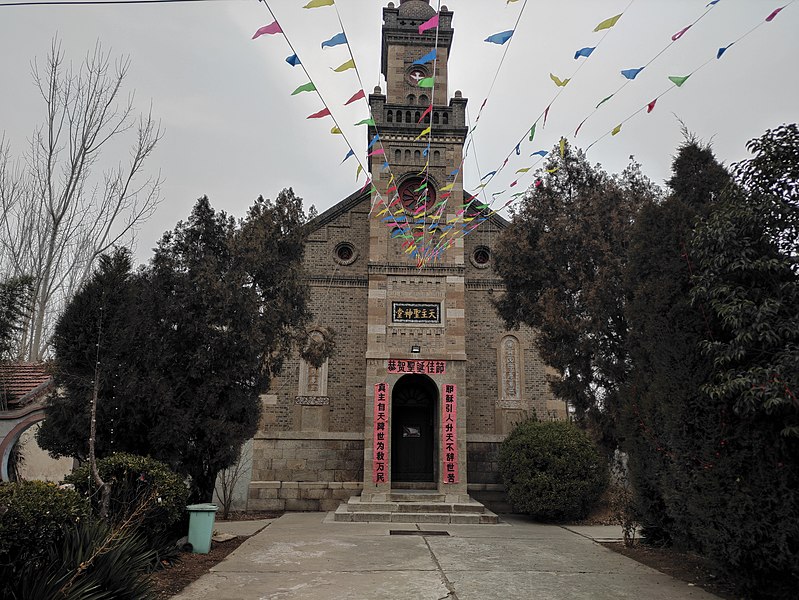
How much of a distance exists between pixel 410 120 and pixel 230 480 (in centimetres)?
1117

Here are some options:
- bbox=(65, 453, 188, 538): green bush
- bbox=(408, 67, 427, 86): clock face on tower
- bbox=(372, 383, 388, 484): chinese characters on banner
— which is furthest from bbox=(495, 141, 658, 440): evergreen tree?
bbox=(65, 453, 188, 538): green bush

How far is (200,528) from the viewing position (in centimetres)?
866

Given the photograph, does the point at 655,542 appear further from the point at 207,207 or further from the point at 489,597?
the point at 207,207

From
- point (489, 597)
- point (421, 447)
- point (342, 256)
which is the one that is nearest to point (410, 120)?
point (342, 256)

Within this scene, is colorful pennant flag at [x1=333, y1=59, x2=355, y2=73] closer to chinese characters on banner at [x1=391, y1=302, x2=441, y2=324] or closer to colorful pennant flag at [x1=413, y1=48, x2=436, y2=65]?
colorful pennant flag at [x1=413, y1=48, x2=436, y2=65]

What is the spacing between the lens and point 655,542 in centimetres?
913

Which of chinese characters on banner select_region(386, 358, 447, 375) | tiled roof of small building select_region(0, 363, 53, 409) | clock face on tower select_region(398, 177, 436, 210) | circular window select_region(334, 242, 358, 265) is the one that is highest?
clock face on tower select_region(398, 177, 436, 210)

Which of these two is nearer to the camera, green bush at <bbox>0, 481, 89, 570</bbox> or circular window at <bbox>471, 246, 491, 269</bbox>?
green bush at <bbox>0, 481, 89, 570</bbox>

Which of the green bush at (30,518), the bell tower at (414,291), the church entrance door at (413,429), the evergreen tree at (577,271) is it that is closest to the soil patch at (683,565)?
the evergreen tree at (577,271)

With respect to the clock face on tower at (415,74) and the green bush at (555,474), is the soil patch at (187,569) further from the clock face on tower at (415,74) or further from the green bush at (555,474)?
the clock face on tower at (415,74)

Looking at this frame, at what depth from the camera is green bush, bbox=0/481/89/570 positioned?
15.2ft

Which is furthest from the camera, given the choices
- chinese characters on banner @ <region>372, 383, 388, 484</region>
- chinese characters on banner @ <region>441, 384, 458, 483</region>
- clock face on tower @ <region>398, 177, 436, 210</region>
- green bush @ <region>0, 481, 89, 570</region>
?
clock face on tower @ <region>398, 177, 436, 210</region>

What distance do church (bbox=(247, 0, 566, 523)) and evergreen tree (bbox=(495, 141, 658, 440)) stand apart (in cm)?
297

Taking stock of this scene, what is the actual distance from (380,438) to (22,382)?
923cm
